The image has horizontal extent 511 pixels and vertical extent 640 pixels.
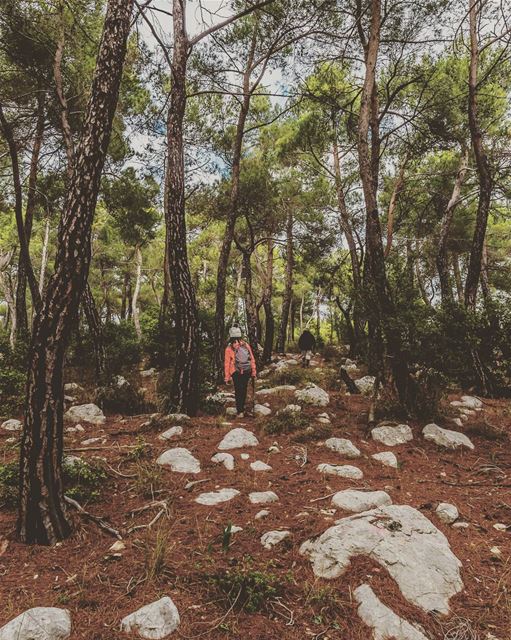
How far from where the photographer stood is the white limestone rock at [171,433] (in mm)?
5416

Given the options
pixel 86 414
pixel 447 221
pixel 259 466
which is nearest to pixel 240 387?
pixel 259 466

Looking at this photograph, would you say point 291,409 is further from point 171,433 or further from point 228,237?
point 228,237

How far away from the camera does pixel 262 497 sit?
144 inches

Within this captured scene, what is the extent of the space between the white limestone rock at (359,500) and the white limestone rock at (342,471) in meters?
0.57

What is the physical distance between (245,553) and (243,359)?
4.49 meters

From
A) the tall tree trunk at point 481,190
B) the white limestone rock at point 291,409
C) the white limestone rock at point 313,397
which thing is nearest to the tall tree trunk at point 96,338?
the white limestone rock at point 291,409

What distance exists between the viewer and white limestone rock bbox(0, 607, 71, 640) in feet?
6.57

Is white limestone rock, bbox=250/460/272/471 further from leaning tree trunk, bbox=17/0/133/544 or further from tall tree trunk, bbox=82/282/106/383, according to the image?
tall tree trunk, bbox=82/282/106/383

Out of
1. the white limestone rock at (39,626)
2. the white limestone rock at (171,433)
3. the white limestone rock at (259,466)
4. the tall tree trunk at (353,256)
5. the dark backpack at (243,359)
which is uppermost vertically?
the tall tree trunk at (353,256)

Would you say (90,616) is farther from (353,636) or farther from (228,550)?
(353,636)

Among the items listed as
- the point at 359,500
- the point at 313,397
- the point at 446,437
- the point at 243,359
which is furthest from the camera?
the point at 313,397

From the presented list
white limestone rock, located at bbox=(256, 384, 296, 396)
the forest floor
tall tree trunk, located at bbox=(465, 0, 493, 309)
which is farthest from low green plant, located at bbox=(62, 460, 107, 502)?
tall tree trunk, located at bbox=(465, 0, 493, 309)

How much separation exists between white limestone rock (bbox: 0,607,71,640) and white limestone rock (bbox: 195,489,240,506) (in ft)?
5.15

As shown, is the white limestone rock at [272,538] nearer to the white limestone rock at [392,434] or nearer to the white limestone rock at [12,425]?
the white limestone rock at [392,434]
